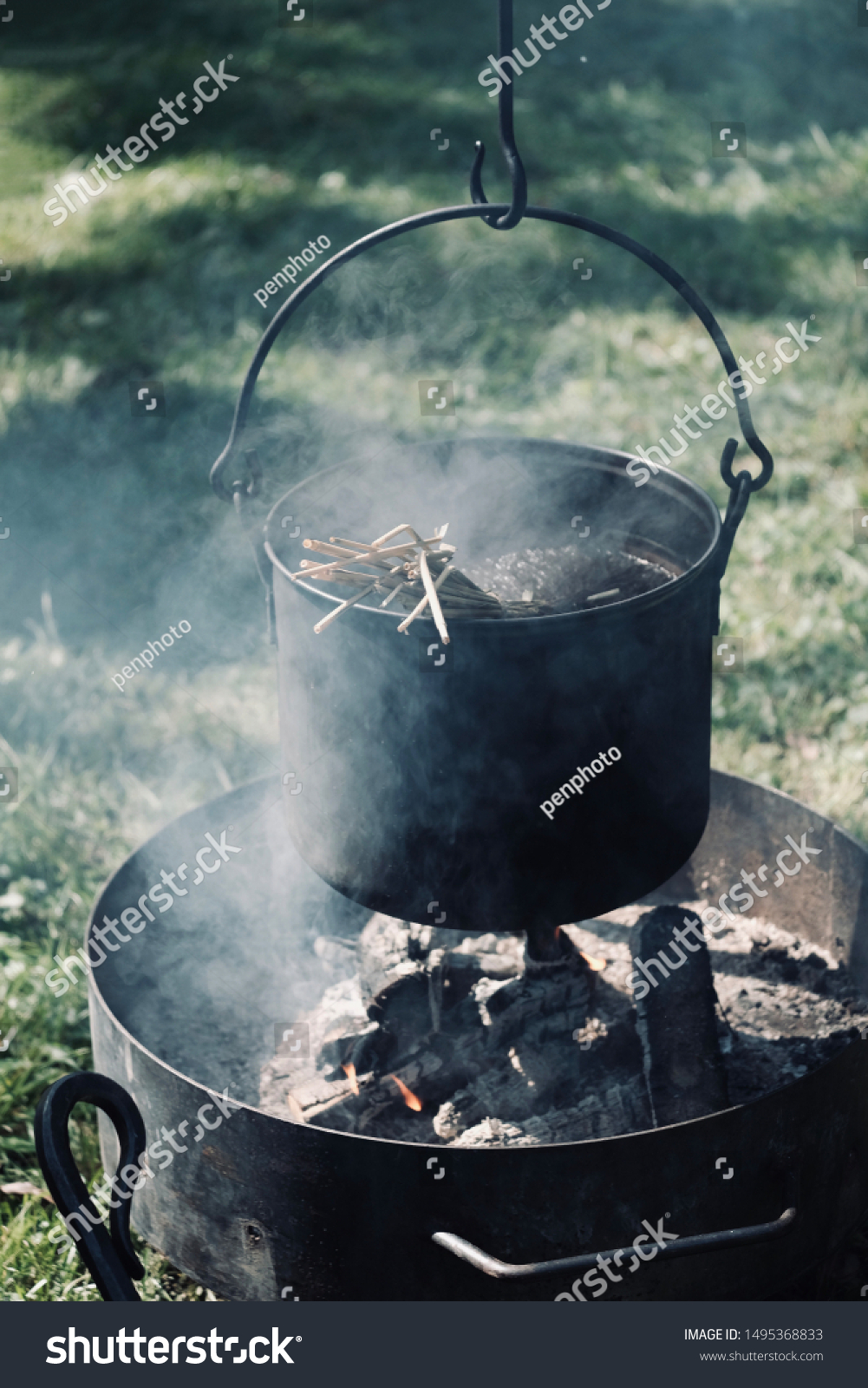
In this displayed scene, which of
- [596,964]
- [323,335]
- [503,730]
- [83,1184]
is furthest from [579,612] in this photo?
[323,335]

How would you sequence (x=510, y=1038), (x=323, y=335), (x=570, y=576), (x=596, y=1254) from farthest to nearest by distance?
1. (x=323, y=335)
2. (x=510, y=1038)
3. (x=570, y=576)
4. (x=596, y=1254)

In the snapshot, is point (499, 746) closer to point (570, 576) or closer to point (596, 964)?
point (570, 576)

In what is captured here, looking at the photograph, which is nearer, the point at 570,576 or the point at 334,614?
the point at 334,614

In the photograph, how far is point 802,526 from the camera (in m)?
5.57

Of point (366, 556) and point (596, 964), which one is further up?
point (366, 556)

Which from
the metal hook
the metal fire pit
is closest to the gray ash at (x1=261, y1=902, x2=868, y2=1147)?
the metal fire pit

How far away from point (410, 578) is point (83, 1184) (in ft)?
4.54

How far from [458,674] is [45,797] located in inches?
98.9

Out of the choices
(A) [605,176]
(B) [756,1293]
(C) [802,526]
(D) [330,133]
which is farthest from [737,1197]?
(D) [330,133]

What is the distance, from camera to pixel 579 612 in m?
2.21

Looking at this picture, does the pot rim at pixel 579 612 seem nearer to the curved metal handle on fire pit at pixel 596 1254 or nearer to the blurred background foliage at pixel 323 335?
the curved metal handle on fire pit at pixel 596 1254

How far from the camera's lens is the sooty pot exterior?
7.46 feet

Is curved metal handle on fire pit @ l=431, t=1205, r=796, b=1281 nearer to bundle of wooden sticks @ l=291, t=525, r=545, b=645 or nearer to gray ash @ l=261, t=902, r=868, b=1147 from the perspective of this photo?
gray ash @ l=261, t=902, r=868, b=1147

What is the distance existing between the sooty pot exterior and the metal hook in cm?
69
